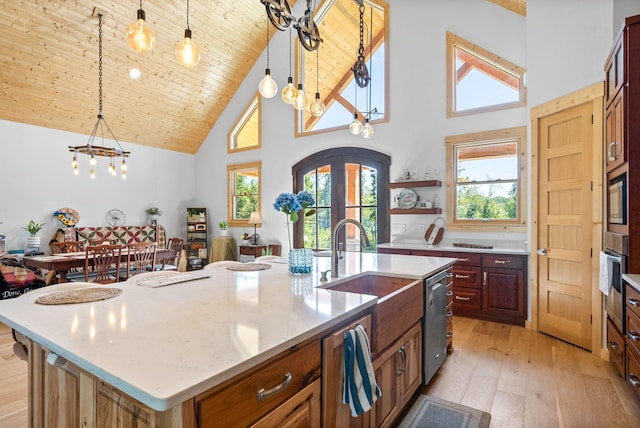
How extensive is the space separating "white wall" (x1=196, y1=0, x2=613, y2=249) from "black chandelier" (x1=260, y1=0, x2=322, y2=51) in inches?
98.7

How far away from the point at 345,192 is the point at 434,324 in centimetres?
355

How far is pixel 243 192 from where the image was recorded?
7.25 meters

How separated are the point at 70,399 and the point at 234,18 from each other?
608 cm

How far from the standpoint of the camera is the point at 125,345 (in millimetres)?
997

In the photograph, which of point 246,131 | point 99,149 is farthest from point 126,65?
point 246,131

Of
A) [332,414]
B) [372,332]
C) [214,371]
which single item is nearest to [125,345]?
[214,371]

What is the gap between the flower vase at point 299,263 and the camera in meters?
2.18

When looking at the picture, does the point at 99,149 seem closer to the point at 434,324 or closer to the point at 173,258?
the point at 173,258

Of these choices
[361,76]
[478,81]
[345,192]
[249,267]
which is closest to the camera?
[249,267]

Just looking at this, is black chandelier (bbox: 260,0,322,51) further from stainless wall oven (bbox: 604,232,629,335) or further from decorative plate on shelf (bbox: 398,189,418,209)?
decorative plate on shelf (bbox: 398,189,418,209)

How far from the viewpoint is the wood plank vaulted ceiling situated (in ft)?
14.8

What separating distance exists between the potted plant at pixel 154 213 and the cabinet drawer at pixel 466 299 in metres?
5.79

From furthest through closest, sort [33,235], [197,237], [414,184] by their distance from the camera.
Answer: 1. [197,237]
2. [33,235]
3. [414,184]

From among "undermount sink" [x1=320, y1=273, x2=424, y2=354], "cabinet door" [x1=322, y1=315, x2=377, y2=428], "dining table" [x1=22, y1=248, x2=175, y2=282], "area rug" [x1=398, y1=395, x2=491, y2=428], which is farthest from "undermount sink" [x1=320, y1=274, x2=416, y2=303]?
"dining table" [x1=22, y1=248, x2=175, y2=282]
